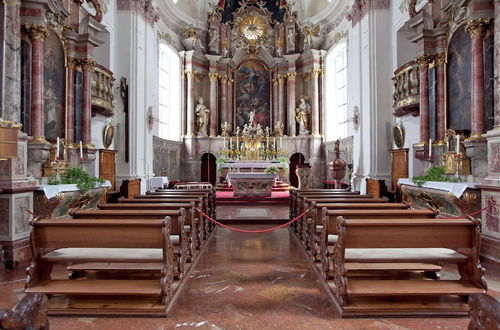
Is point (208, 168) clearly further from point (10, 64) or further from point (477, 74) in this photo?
point (477, 74)

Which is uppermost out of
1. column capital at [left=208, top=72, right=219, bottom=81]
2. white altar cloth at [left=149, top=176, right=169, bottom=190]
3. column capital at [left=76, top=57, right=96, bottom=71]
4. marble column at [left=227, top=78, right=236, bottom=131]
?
column capital at [left=208, top=72, right=219, bottom=81]

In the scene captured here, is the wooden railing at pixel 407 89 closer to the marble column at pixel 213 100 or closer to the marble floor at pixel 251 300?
the marble floor at pixel 251 300

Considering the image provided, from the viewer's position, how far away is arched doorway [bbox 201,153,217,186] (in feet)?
59.4

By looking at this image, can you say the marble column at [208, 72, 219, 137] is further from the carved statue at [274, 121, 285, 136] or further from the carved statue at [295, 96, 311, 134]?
the carved statue at [295, 96, 311, 134]

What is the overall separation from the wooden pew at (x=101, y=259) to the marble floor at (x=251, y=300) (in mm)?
223

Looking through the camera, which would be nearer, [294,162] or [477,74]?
[477,74]

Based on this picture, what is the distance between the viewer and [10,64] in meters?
5.47

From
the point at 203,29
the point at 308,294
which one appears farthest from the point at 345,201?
the point at 203,29

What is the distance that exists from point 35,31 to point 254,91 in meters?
13.5

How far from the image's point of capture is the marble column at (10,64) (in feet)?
17.5

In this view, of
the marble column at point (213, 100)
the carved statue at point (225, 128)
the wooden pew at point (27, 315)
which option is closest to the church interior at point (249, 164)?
the wooden pew at point (27, 315)

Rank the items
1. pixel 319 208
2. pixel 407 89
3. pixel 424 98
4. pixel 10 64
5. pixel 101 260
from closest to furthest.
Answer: pixel 101 260, pixel 319 208, pixel 10 64, pixel 424 98, pixel 407 89

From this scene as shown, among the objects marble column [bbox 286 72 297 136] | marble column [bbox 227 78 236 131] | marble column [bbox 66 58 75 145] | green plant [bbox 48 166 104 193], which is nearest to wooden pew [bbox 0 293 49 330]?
green plant [bbox 48 166 104 193]

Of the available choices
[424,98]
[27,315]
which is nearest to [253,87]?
[424,98]
